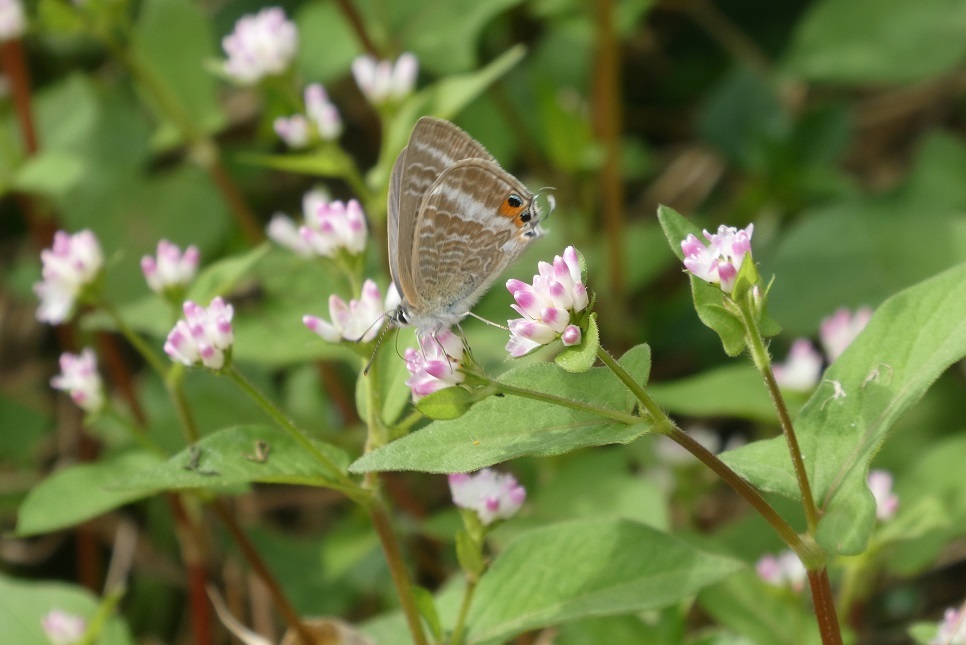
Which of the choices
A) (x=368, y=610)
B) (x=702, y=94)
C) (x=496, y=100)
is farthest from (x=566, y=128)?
(x=368, y=610)

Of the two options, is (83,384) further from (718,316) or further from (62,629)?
(718,316)

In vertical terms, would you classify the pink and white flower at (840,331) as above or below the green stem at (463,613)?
above

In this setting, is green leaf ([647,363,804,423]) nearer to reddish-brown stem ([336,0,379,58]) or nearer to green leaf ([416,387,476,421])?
green leaf ([416,387,476,421])

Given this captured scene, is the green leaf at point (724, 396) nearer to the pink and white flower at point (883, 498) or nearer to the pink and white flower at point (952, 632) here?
the pink and white flower at point (883, 498)

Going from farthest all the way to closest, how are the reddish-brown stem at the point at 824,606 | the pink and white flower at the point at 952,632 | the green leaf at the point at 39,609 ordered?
the green leaf at the point at 39,609 → the pink and white flower at the point at 952,632 → the reddish-brown stem at the point at 824,606

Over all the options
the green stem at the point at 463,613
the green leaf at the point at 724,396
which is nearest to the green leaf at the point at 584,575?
the green stem at the point at 463,613

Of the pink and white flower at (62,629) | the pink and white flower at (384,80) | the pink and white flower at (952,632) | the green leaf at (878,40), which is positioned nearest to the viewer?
the pink and white flower at (952,632)
